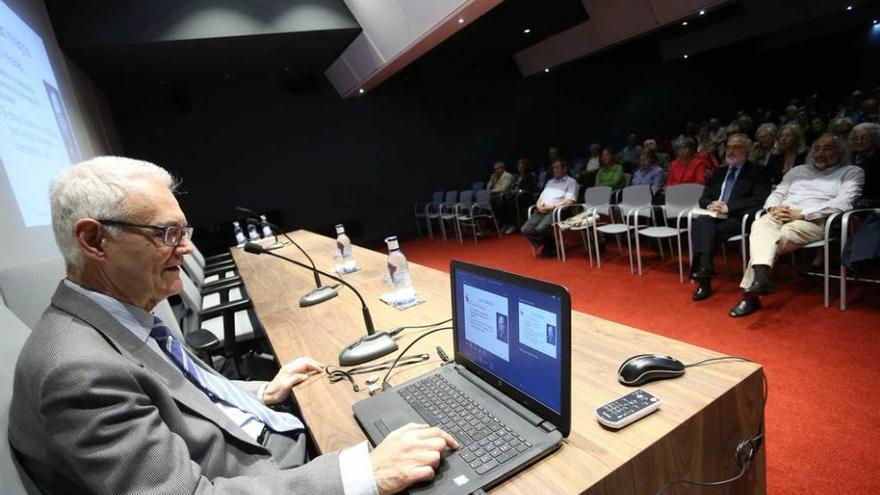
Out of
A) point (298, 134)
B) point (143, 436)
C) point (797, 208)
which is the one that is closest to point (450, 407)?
point (143, 436)

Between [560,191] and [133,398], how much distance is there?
4.99 m

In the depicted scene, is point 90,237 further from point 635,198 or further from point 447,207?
point 447,207

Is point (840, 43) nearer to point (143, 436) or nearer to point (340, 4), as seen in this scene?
point (340, 4)

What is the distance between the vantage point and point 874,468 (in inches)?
59.6

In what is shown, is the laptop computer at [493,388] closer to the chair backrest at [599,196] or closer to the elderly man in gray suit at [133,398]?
the elderly man in gray suit at [133,398]

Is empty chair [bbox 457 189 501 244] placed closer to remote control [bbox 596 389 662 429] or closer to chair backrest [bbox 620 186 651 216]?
chair backrest [bbox 620 186 651 216]

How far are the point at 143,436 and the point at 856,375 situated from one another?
2749 millimetres

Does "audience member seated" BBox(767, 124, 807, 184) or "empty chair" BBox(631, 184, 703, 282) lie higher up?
"audience member seated" BBox(767, 124, 807, 184)

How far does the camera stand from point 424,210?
27.7 feet

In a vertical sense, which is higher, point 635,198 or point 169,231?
point 169,231

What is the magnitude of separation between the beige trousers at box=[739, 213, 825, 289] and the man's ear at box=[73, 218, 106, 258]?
10.7ft

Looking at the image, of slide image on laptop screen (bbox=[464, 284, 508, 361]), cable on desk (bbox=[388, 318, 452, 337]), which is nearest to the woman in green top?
cable on desk (bbox=[388, 318, 452, 337])

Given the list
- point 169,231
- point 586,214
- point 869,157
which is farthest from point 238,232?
point 869,157

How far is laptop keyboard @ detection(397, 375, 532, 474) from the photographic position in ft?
2.57
